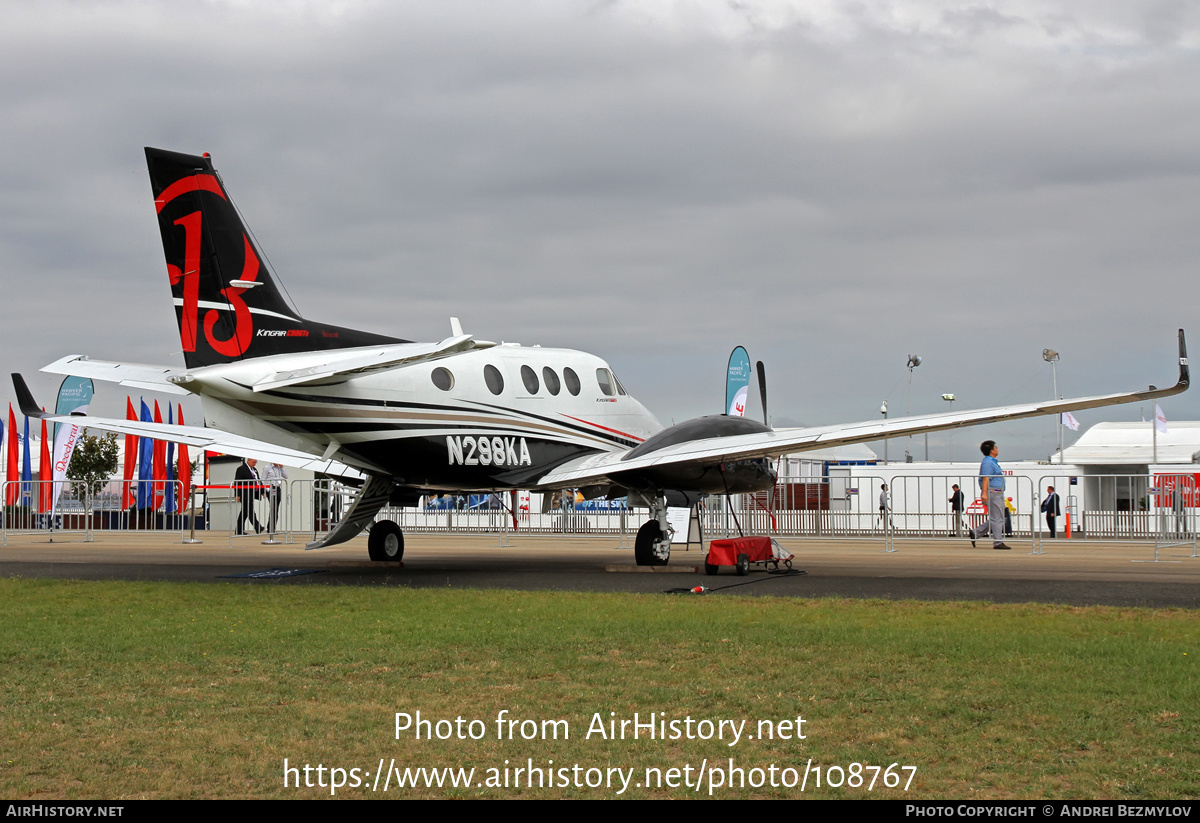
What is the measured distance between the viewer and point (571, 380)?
66.8 feet

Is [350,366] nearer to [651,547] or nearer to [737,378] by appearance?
[651,547]

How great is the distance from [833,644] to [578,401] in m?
11.6

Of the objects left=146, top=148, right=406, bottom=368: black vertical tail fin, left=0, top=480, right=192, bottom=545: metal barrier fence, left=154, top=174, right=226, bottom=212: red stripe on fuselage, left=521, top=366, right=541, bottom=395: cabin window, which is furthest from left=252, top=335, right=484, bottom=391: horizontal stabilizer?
left=0, top=480, right=192, bottom=545: metal barrier fence

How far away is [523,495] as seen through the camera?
42.7m

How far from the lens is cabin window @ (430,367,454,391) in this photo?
58.5ft

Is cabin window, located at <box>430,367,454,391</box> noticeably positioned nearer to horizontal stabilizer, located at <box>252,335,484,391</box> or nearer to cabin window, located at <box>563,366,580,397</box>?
horizontal stabilizer, located at <box>252,335,484,391</box>

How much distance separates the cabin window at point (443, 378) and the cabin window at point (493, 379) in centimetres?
77

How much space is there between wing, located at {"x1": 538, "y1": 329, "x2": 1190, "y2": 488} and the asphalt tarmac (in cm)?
172

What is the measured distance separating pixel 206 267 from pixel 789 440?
929 centimetres

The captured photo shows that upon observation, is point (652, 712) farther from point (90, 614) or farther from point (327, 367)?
point (327, 367)

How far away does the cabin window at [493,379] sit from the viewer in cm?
1870

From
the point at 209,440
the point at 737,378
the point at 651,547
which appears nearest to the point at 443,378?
the point at 651,547

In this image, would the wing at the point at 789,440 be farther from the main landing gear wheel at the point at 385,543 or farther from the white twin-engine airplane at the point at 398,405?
the main landing gear wheel at the point at 385,543
